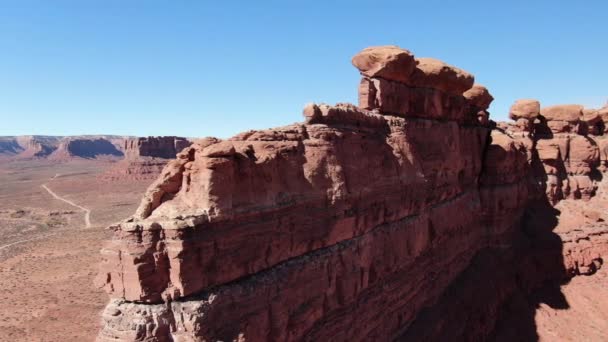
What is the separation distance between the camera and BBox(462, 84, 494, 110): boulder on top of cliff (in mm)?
30891

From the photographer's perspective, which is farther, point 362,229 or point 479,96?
point 479,96

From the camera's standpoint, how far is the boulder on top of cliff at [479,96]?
30.9 m

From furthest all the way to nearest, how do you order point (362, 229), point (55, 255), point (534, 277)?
point (55, 255)
point (534, 277)
point (362, 229)

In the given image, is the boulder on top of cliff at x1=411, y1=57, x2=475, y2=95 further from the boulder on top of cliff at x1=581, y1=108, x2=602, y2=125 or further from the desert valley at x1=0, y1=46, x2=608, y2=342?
the boulder on top of cliff at x1=581, y1=108, x2=602, y2=125

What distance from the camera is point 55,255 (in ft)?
165

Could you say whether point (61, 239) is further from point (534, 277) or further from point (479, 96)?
point (534, 277)

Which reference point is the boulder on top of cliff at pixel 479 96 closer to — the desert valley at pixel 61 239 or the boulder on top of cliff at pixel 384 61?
the boulder on top of cliff at pixel 384 61

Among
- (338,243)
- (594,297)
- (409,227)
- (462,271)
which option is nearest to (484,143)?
(462,271)

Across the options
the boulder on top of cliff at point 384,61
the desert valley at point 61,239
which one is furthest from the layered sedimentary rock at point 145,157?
the boulder on top of cliff at point 384,61

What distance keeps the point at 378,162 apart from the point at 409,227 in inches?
151

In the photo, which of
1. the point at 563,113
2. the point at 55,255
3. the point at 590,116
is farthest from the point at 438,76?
the point at 55,255

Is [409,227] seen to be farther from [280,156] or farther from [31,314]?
[31,314]

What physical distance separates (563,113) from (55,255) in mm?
54957

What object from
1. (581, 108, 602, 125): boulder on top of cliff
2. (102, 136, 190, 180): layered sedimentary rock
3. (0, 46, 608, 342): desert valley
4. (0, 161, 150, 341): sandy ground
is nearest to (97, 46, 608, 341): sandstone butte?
(0, 46, 608, 342): desert valley
